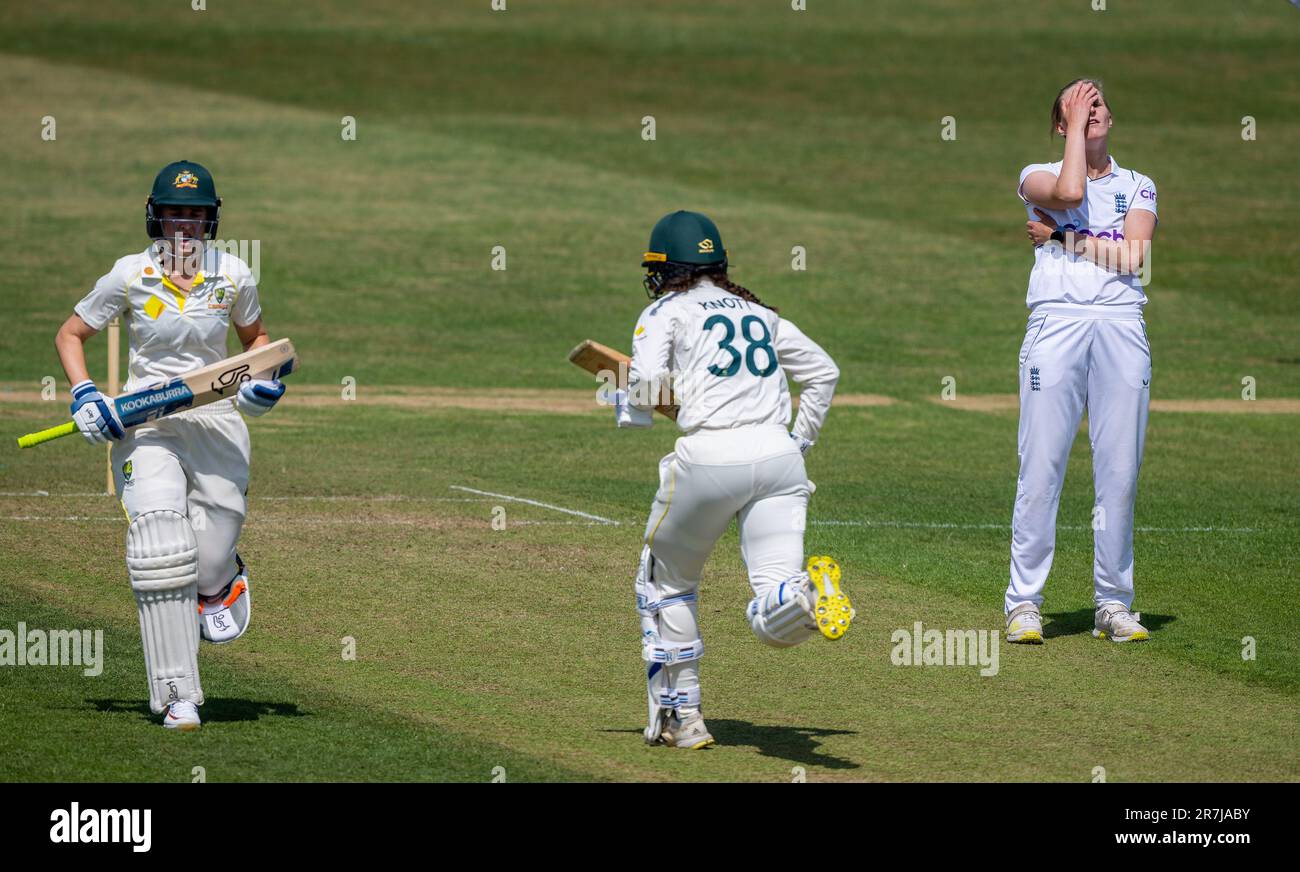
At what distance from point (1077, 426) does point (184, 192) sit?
5260 mm

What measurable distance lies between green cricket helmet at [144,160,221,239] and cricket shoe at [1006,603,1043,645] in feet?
16.5

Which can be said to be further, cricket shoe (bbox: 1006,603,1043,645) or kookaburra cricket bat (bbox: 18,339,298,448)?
cricket shoe (bbox: 1006,603,1043,645)

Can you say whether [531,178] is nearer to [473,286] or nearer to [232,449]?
[473,286]

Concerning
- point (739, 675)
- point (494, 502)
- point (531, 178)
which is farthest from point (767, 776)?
point (531, 178)

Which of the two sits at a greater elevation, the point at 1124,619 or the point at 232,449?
the point at 232,449

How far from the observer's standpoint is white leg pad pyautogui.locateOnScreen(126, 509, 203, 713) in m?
8.62

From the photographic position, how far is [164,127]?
37469 millimetres

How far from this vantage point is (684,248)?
338 inches

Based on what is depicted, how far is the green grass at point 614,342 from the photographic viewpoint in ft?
29.8

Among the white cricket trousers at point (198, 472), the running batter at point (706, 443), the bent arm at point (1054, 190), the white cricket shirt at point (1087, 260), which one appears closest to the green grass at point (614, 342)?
the running batter at point (706, 443)

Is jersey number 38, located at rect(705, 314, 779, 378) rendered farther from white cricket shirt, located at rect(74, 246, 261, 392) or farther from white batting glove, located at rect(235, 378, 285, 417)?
white cricket shirt, located at rect(74, 246, 261, 392)

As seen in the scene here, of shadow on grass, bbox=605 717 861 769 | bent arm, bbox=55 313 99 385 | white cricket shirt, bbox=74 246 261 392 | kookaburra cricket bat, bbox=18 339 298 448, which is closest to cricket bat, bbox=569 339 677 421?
kookaburra cricket bat, bbox=18 339 298 448

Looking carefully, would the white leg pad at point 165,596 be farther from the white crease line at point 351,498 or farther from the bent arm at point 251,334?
the white crease line at point 351,498

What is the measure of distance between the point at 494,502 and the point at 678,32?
36.6 metres
